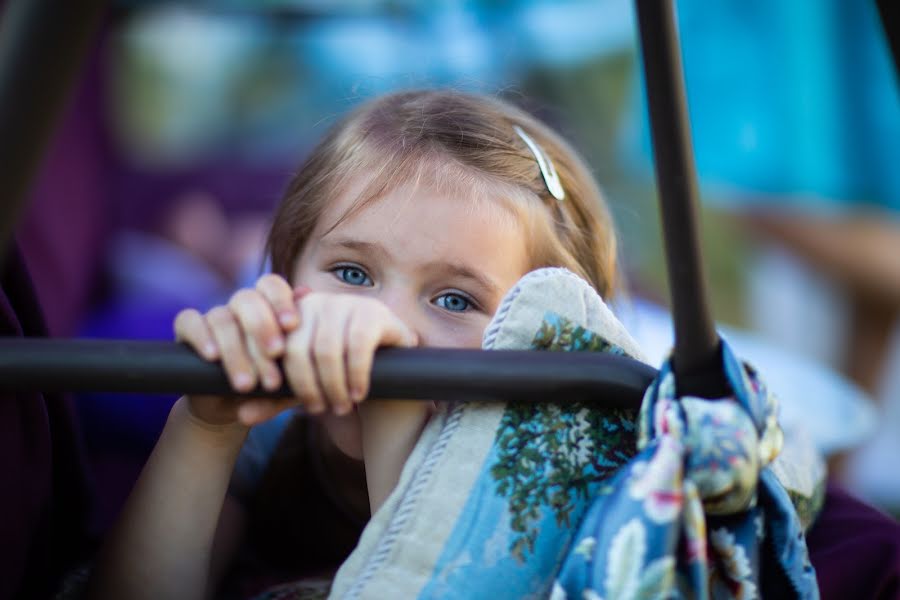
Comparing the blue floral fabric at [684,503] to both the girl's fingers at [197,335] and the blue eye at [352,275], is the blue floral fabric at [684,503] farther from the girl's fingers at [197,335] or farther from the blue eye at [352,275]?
the blue eye at [352,275]

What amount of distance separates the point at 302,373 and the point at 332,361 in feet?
0.07

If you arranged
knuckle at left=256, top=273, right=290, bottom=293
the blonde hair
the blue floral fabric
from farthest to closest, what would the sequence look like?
the blonde hair
knuckle at left=256, top=273, right=290, bottom=293
the blue floral fabric

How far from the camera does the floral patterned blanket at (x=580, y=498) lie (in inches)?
20.4

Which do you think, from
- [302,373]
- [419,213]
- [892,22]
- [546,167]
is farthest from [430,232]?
[892,22]

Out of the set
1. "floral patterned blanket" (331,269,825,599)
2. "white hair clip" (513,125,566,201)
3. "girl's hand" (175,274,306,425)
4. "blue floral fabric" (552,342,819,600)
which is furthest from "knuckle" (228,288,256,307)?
"white hair clip" (513,125,566,201)

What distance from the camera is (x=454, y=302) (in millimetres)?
845

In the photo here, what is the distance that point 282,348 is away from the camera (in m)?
0.56

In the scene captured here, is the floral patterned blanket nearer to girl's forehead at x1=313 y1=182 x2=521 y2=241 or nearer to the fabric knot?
the fabric knot

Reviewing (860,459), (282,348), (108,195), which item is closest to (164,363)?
(282,348)

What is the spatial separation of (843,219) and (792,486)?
2.03m

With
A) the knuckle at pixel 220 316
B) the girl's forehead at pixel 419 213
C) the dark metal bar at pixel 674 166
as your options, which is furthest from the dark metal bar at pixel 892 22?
the knuckle at pixel 220 316

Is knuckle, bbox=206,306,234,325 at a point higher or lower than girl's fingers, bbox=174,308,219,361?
higher

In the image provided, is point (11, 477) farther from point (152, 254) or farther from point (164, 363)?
point (152, 254)

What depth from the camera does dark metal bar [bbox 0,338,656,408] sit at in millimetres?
533
